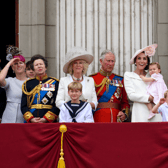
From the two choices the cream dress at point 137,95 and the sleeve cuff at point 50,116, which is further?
the cream dress at point 137,95

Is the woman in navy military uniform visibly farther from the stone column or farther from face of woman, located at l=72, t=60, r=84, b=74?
the stone column

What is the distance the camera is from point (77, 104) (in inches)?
183

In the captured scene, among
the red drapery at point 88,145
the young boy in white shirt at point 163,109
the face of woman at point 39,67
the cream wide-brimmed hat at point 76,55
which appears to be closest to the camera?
the red drapery at point 88,145

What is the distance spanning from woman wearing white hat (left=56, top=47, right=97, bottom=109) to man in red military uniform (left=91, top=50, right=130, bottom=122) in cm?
24

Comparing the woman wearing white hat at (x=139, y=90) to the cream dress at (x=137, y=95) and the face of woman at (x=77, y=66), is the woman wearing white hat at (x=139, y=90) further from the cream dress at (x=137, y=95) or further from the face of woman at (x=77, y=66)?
the face of woman at (x=77, y=66)

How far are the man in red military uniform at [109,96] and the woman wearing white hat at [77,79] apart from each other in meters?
0.24

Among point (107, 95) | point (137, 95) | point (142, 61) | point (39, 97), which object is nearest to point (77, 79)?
point (107, 95)

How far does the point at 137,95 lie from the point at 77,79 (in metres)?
0.95

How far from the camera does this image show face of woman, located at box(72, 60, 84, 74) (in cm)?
523

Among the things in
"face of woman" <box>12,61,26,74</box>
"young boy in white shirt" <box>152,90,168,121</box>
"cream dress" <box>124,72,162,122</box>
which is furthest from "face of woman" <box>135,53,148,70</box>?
"face of woman" <box>12,61,26,74</box>

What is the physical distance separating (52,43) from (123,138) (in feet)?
10.6

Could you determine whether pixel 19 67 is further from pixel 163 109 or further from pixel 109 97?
pixel 163 109

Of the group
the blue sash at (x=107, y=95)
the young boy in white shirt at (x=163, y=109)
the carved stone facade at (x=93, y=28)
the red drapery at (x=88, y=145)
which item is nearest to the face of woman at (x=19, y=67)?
the carved stone facade at (x=93, y=28)

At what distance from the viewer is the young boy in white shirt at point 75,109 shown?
4566 millimetres
